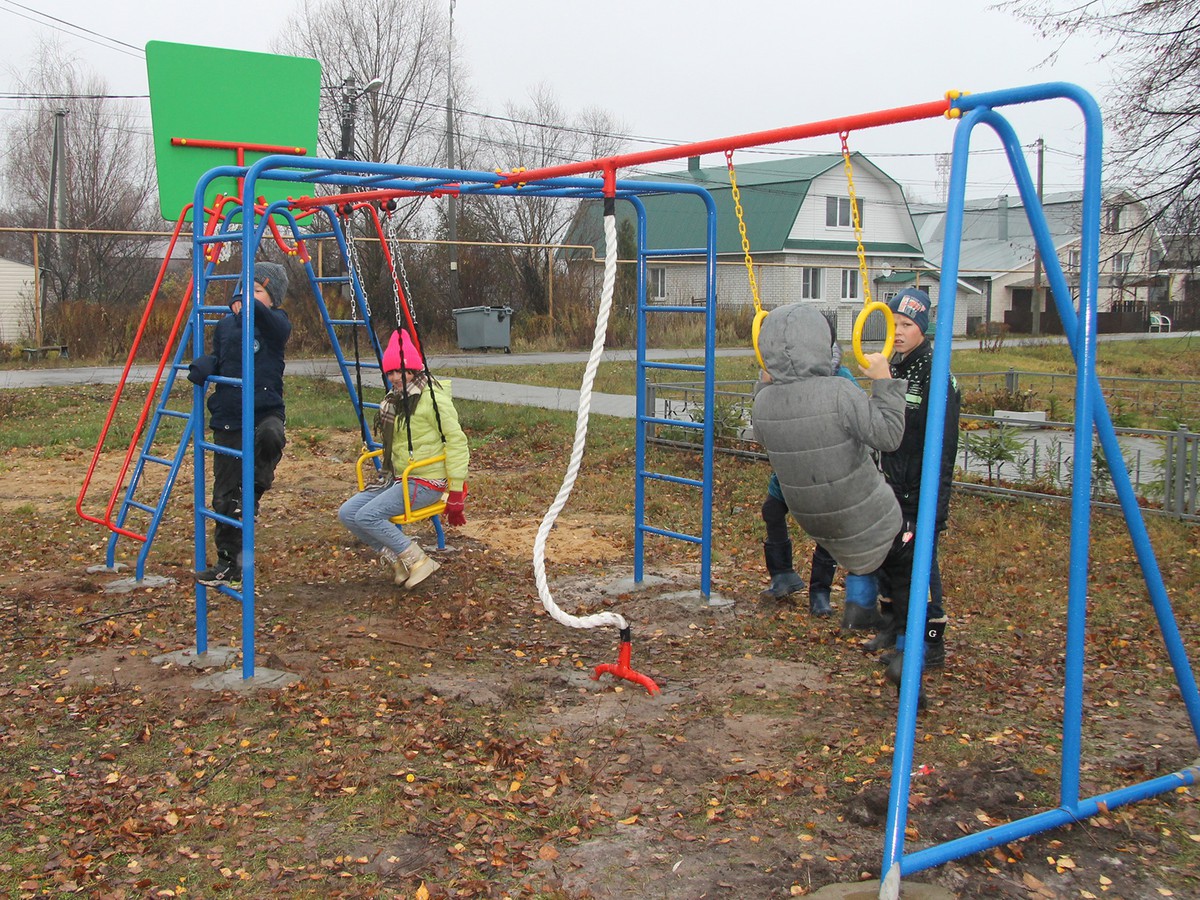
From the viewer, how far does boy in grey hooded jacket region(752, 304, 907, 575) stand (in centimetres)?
379

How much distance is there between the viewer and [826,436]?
3850 mm

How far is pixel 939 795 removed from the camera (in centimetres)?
345

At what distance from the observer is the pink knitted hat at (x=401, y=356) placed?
212 inches

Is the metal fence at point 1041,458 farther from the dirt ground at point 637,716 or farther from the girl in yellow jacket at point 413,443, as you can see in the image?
the girl in yellow jacket at point 413,443

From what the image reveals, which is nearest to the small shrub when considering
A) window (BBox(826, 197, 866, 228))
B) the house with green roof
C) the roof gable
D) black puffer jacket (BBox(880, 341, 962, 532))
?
black puffer jacket (BBox(880, 341, 962, 532))

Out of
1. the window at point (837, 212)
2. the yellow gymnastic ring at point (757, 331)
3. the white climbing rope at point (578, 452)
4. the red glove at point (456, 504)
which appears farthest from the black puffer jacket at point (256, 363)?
the window at point (837, 212)

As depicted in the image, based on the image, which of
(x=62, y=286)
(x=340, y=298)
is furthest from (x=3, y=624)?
(x=62, y=286)

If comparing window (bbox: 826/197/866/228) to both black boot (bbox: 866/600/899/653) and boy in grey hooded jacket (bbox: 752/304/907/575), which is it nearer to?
black boot (bbox: 866/600/899/653)

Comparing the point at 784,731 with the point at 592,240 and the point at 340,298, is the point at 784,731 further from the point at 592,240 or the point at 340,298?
→ the point at 592,240

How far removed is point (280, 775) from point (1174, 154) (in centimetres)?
860

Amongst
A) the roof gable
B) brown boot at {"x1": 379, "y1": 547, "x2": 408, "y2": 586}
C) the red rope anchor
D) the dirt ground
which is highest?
the roof gable

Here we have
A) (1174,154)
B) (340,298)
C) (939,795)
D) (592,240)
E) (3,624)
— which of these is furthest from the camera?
(592,240)

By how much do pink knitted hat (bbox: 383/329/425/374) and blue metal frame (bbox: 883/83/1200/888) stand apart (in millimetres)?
2968

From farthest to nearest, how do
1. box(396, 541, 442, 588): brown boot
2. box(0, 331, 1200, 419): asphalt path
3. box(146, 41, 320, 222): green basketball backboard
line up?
box(0, 331, 1200, 419): asphalt path
box(146, 41, 320, 222): green basketball backboard
box(396, 541, 442, 588): brown boot
